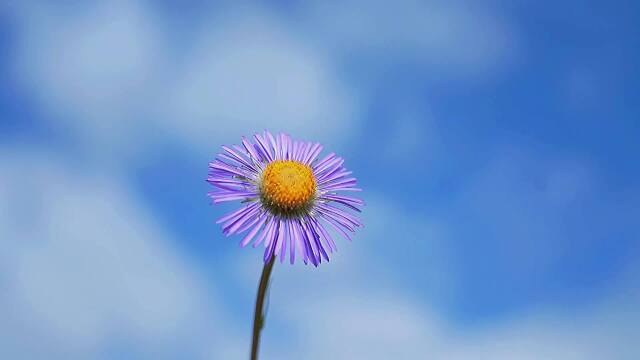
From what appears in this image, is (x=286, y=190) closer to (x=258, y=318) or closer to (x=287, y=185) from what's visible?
(x=287, y=185)

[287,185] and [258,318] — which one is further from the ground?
[287,185]

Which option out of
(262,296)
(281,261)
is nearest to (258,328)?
(262,296)

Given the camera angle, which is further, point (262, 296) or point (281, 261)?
point (281, 261)

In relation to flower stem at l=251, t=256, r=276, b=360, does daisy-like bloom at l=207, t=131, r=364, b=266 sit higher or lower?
higher

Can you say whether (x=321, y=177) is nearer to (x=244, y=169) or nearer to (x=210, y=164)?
(x=244, y=169)

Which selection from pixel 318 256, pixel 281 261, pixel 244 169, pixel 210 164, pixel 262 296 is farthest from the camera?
pixel 244 169

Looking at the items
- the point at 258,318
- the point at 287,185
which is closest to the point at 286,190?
the point at 287,185

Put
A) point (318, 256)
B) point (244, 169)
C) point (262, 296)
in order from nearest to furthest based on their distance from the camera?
point (262, 296)
point (318, 256)
point (244, 169)

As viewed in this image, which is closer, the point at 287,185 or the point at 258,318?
the point at 258,318

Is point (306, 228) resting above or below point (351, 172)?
below
